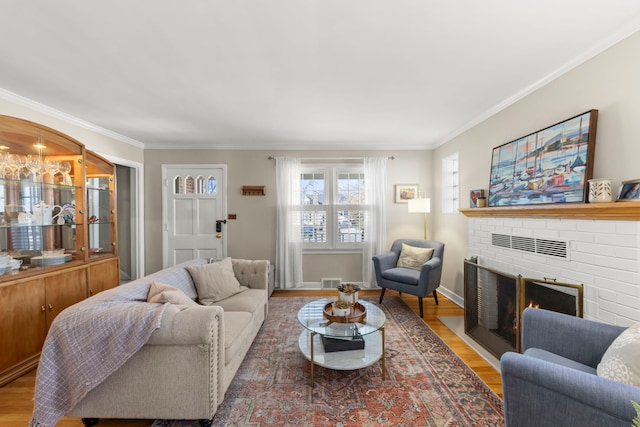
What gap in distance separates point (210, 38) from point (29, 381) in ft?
9.70

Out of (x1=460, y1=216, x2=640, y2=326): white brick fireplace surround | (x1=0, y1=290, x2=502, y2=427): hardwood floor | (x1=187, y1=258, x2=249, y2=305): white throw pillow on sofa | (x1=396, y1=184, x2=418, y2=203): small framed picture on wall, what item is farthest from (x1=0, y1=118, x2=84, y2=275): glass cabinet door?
(x1=460, y1=216, x2=640, y2=326): white brick fireplace surround

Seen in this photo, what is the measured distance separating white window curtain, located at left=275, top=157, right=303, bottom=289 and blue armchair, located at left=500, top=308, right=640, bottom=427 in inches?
125

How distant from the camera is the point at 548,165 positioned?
2.13 m

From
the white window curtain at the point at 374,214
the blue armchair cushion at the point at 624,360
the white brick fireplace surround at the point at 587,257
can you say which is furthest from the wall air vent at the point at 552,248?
the white window curtain at the point at 374,214

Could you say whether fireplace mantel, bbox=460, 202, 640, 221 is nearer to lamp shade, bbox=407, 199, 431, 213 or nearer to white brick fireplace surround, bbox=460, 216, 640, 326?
white brick fireplace surround, bbox=460, 216, 640, 326

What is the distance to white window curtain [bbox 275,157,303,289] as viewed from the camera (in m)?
4.23

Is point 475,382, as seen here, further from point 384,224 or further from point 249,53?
point 249,53

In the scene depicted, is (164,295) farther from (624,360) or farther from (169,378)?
(624,360)

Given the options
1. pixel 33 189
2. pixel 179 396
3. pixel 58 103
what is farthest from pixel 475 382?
pixel 58 103

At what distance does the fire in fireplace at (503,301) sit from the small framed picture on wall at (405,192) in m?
1.74

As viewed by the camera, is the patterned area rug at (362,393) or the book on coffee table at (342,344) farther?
the book on coffee table at (342,344)

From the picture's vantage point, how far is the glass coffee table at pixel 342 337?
6.41 feet

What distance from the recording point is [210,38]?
5.54 feet

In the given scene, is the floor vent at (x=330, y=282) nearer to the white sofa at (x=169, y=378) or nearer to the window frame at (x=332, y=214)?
the window frame at (x=332, y=214)
